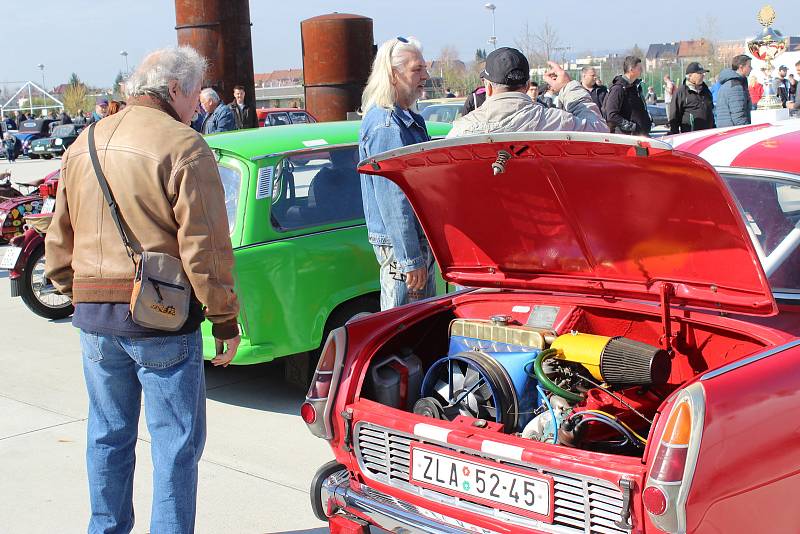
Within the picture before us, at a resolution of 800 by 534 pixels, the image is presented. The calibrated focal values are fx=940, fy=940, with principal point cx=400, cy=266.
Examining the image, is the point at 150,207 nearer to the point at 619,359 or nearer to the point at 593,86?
the point at 619,359

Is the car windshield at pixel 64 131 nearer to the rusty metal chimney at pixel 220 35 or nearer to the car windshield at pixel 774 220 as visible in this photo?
the rusty metal chimney at pixel 220 35

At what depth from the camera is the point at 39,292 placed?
8.20 m

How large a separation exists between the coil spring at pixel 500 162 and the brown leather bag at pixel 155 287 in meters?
1.14

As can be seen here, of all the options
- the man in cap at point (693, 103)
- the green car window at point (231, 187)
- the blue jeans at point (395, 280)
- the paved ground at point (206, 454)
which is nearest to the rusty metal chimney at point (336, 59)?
the man in cap at point (693, 103)

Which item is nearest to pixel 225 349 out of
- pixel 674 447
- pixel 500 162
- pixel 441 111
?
pixel 500 162

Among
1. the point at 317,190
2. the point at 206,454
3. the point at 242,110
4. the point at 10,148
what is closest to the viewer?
the point at 206,454

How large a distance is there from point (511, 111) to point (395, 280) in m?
1.04

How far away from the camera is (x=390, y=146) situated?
15.5ft

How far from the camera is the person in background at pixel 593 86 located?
40.5ft

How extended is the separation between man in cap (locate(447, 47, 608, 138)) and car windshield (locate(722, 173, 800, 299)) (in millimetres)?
A: 894

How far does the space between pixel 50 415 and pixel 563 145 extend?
13.0ft

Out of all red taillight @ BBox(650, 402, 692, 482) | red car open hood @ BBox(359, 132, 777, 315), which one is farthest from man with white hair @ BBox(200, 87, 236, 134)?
red taillight @ BBox(650, 402, 692, 482)

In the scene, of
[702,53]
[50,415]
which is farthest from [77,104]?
[50,415]

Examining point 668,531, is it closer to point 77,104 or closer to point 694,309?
point 694,309
